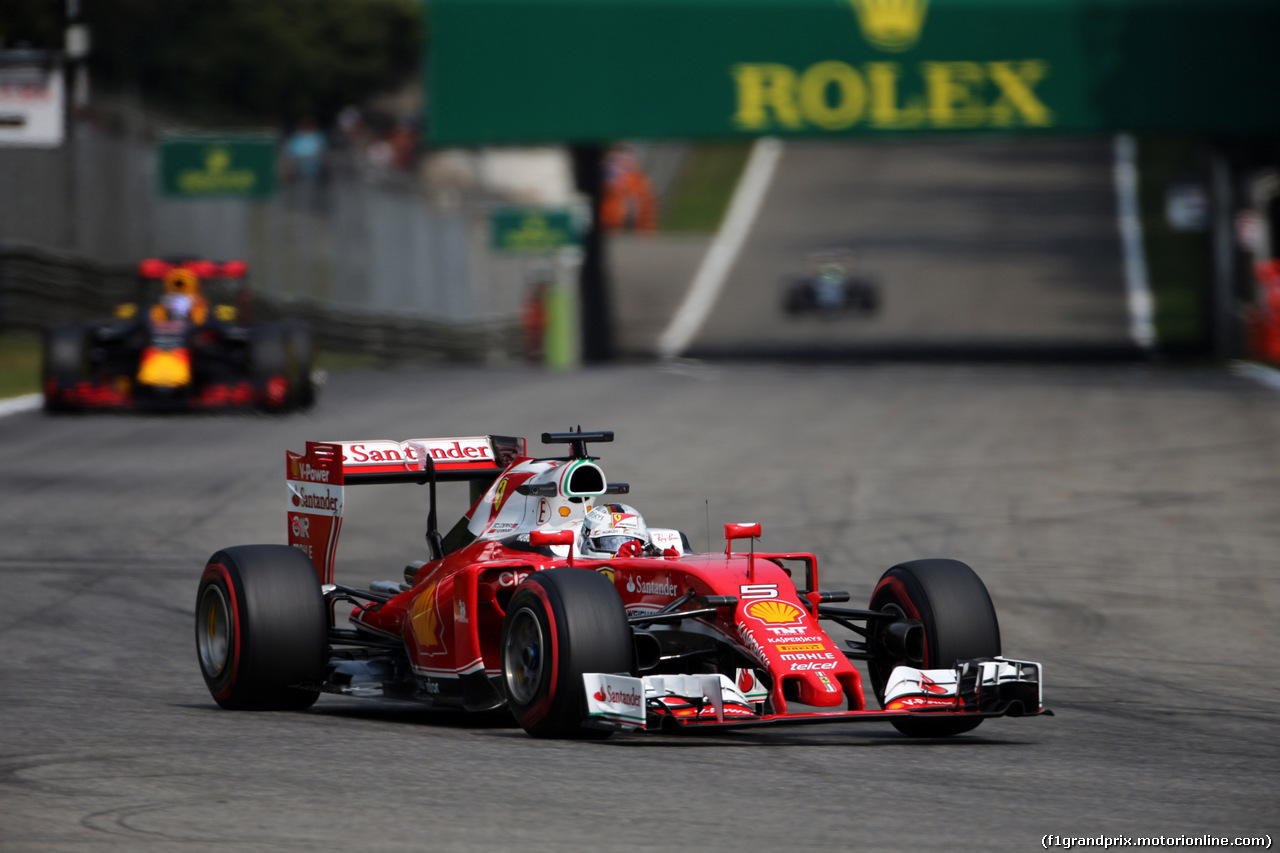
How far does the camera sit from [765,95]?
31922mm

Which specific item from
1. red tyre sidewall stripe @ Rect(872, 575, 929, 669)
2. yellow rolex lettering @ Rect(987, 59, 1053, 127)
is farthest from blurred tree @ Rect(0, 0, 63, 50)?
red tyre sidewall stripe @ Rect(872, 575, 929, 669)

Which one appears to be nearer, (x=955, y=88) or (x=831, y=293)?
(x=955, y=88)

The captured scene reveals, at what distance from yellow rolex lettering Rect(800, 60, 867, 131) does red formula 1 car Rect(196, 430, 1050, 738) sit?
22778 millimetres

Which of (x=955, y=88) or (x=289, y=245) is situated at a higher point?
(x=955, y=88)

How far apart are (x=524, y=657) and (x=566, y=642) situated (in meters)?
0.51

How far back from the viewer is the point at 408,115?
55.8 m

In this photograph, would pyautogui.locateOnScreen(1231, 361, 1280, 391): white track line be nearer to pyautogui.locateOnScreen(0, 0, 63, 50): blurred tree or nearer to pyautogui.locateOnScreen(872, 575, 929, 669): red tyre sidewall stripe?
pyautogui.locateOnScreen(0, 0, 63, 50): blurred tree

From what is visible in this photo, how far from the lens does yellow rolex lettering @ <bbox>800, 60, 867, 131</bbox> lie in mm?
31750

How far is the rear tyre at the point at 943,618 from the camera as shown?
26.8ft

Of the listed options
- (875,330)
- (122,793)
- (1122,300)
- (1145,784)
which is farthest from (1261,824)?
(1122,300)

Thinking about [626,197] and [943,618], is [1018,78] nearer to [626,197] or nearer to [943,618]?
[943,618]

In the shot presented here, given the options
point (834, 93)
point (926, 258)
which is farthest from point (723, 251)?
point (834, 93)

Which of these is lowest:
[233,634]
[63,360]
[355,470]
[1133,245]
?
[233,634]

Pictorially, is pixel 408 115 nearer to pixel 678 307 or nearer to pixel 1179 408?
pixel 678 307
